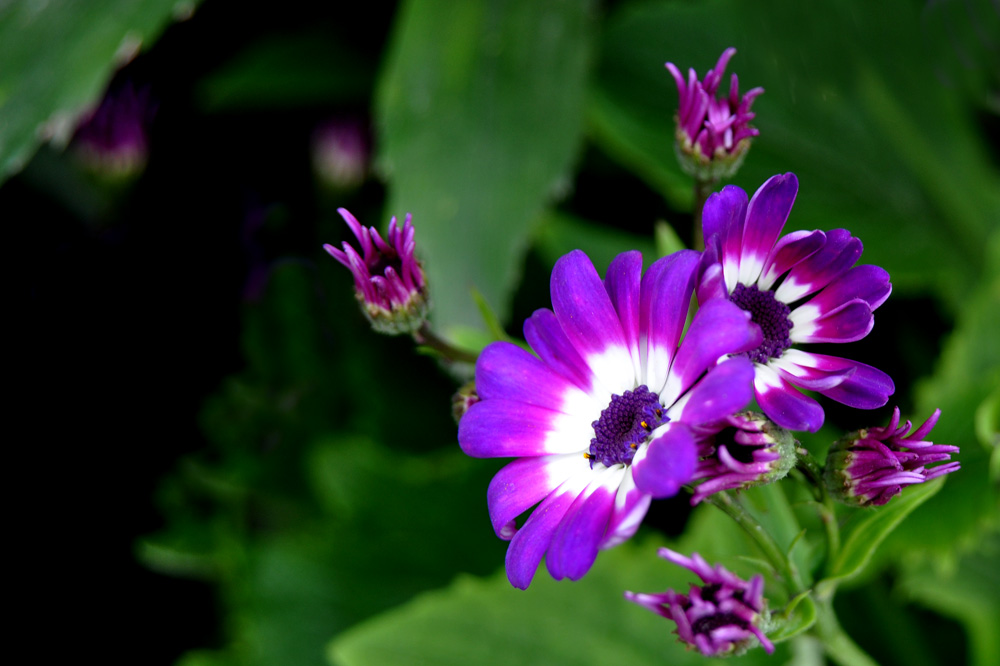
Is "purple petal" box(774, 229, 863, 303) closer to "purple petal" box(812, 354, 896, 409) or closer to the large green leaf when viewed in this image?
"purple petal" box(812, 354, 896, 409)

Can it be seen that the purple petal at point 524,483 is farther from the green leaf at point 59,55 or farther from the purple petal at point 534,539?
the green leaf at point 59,55

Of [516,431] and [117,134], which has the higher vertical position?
[117,134]

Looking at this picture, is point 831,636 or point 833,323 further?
point 831,636

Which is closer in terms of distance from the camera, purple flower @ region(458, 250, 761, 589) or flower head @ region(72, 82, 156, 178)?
purple flower @ region(458, 250, 761, 589)

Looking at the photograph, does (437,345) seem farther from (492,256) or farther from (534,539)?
(492,256)

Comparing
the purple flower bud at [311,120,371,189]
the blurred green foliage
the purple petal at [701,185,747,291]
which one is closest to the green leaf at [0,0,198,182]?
the blurred green foliage

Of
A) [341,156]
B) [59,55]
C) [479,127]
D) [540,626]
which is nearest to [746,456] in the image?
[540,626]
